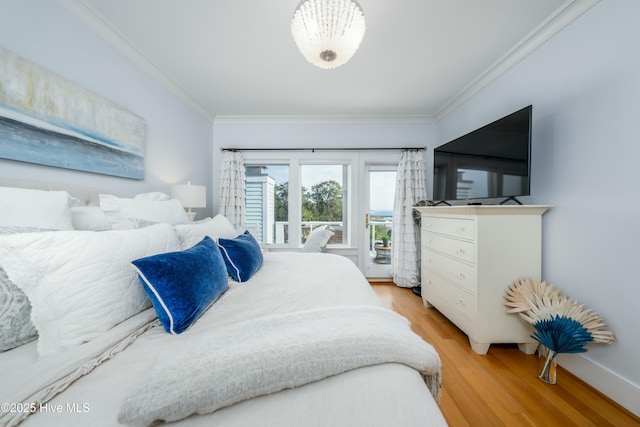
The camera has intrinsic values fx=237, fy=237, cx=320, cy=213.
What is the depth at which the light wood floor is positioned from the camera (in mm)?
1288

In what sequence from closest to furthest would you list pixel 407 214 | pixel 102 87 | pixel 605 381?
pixel 605 381
pixel 102 87
pixel 407 214

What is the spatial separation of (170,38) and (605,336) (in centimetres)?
374

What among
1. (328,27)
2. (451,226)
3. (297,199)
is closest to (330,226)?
(297,199)

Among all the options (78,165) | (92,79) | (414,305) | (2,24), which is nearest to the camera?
(2,24)

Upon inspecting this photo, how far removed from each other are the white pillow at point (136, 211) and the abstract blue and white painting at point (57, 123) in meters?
0.40

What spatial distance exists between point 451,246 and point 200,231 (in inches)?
83.6

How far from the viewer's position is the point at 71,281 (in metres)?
0.75

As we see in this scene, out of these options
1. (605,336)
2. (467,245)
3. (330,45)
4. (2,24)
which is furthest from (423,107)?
(2,24)

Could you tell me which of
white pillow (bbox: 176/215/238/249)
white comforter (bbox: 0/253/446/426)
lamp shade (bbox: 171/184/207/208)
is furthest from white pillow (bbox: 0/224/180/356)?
lamp shade (bbox: 171/184/207/208)

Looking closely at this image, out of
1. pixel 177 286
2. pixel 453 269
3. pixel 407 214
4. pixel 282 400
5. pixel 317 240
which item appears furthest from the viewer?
pixel 407 214

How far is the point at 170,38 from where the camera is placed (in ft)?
6.51

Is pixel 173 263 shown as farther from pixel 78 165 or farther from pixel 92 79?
pixel 92 79

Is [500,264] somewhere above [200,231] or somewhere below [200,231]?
below

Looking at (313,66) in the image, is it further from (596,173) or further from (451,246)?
(596,173)
